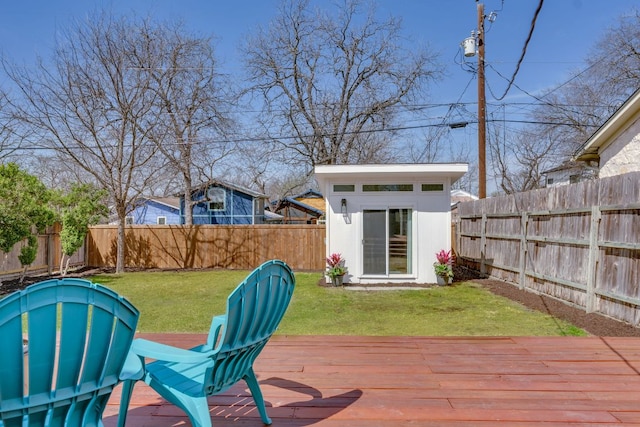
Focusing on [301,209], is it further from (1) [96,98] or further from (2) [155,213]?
(1) [96,98]

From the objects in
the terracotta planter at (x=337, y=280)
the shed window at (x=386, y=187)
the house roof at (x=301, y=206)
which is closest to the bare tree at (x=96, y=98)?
the terracotta planter at (x=337, y=280)

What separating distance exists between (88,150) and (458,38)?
11.8 metres

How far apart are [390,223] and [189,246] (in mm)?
7506

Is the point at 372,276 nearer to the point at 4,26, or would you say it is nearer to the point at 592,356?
the point at 592,356

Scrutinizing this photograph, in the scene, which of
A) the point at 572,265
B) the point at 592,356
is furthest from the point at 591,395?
the point at 572,265

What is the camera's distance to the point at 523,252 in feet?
27.2

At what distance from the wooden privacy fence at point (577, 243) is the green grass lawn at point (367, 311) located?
727mm

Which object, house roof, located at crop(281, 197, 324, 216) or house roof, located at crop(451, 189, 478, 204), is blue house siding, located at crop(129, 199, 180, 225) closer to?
house roof, located at crop(281, 197, 324, 216)

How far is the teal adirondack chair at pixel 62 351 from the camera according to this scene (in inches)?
51.2

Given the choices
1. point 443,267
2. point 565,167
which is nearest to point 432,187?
point 443,267

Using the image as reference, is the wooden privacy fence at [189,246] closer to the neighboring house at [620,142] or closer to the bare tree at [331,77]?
the bare tree at [331,77]

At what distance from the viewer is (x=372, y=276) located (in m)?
9.36

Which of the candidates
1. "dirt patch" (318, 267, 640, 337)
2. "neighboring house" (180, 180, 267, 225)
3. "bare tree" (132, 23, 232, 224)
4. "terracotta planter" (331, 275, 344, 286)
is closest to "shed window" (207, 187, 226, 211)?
"neighboring house" (180, 180, 267, 225)

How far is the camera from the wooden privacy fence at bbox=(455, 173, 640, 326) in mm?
5192
